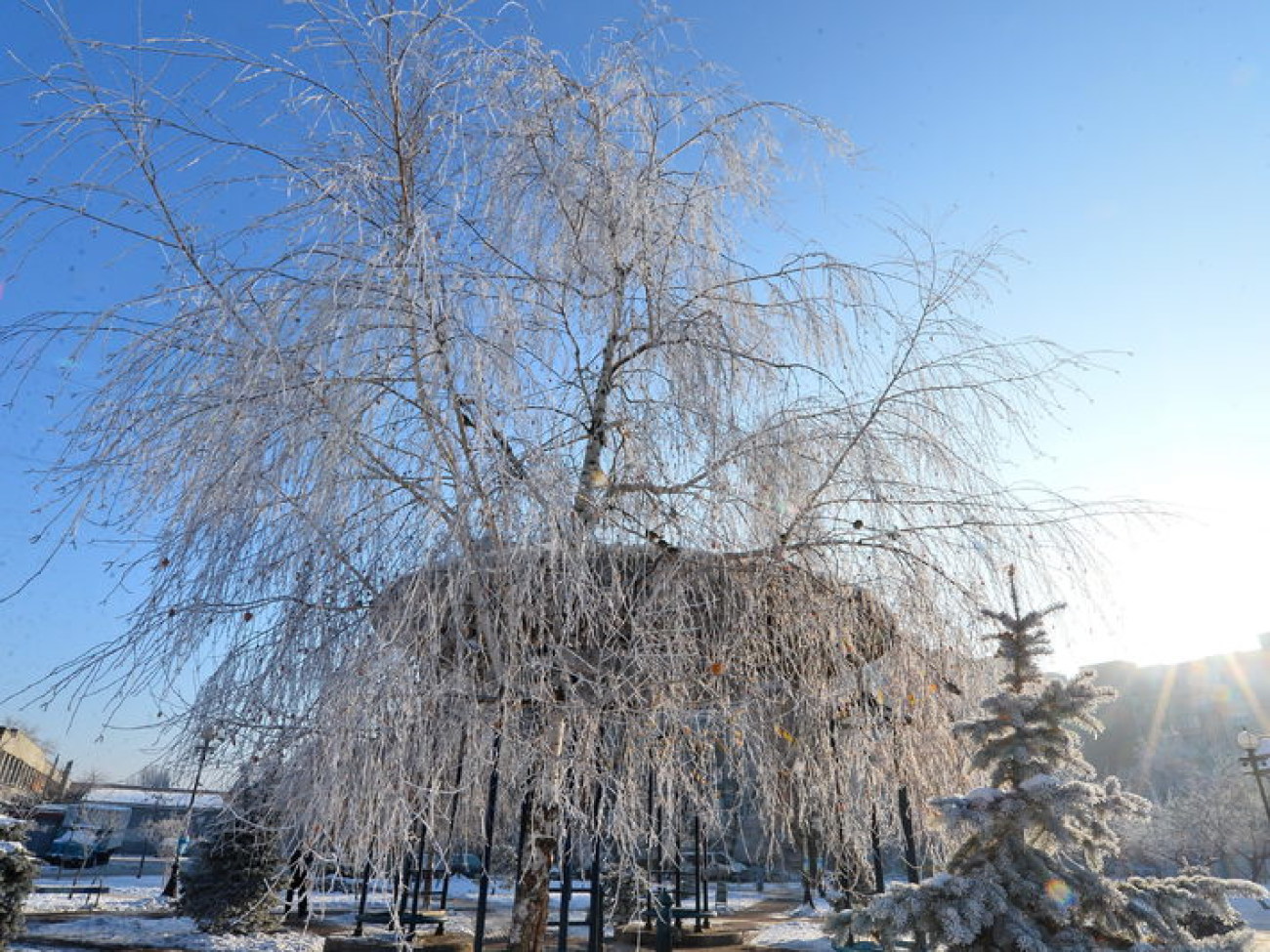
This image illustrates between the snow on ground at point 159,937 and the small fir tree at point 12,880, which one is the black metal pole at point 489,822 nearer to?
the small fir tree at point 12,880

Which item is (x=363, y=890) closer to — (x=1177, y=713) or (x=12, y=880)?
(x=12, y=880)

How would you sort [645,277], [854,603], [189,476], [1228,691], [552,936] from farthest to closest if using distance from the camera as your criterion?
[1228,691], [552,936], [645,277], [854,603], [189,476]

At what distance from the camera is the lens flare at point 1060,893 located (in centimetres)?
364

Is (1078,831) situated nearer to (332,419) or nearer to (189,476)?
(332,419)

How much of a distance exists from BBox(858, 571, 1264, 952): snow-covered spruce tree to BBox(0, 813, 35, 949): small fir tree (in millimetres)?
5963

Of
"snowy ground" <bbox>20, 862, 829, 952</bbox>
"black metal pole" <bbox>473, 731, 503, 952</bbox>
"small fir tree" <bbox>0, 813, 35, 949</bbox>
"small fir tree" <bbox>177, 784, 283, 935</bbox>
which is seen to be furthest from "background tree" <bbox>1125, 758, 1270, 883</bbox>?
"small fir tree" <bbox>0, 813, 35, 949</bbox>

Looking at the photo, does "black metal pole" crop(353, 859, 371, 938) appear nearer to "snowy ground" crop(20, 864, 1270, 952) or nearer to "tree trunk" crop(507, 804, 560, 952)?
"snowy ground" crop(20, 864, 1270, 952)

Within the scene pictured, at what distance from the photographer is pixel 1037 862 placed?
3793 millimetres

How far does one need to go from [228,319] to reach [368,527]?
101 centimetres

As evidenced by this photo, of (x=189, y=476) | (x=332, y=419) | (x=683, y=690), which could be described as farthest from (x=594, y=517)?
(x=189, y=476)

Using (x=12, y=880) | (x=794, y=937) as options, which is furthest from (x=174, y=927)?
(x=794, y=937)

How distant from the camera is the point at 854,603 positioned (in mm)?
3775

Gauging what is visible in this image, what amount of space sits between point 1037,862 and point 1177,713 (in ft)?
166

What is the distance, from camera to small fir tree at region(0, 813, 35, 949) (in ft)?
18.2
